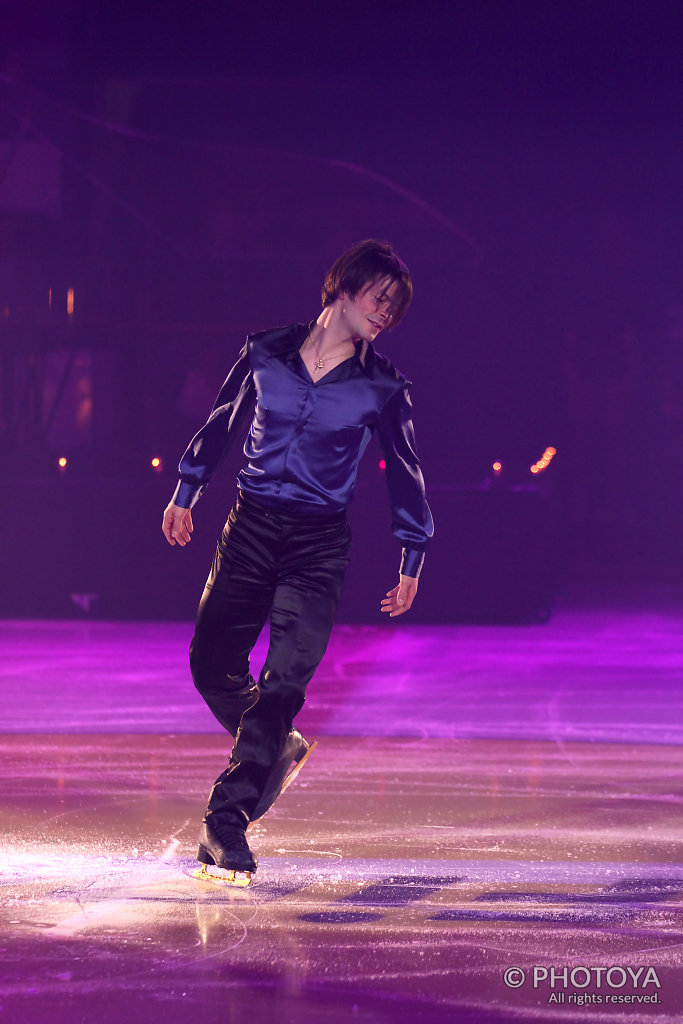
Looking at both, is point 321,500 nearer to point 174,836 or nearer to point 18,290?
point 174,836

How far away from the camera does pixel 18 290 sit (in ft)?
45.5

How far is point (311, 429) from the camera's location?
128 inches

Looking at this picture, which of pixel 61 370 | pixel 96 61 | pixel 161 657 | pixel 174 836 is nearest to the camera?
pixel 174 836

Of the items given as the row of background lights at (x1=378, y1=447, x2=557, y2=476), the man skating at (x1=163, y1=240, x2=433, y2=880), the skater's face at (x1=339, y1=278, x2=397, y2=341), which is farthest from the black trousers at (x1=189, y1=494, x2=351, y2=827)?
the row of background lights at (x1=378, y1=447, x2=557, y2=476)

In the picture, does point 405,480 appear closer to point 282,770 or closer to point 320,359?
point 320,359

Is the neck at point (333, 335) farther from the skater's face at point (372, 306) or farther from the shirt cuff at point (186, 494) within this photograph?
the shirt cuff at point (186, 494)

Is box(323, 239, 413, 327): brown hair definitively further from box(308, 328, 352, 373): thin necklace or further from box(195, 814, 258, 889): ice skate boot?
box(195, 814, 258, 889): ice skate boot

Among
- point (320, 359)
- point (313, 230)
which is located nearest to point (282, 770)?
point (320, 359)

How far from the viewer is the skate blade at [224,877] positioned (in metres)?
3.26

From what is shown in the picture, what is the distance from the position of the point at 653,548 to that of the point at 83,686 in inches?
498

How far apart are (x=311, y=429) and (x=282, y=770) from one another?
Answer: 891mm

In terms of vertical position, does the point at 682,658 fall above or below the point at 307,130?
below

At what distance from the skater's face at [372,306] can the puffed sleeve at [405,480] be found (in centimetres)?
19

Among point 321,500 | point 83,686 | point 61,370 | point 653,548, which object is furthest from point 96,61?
point 321,500
